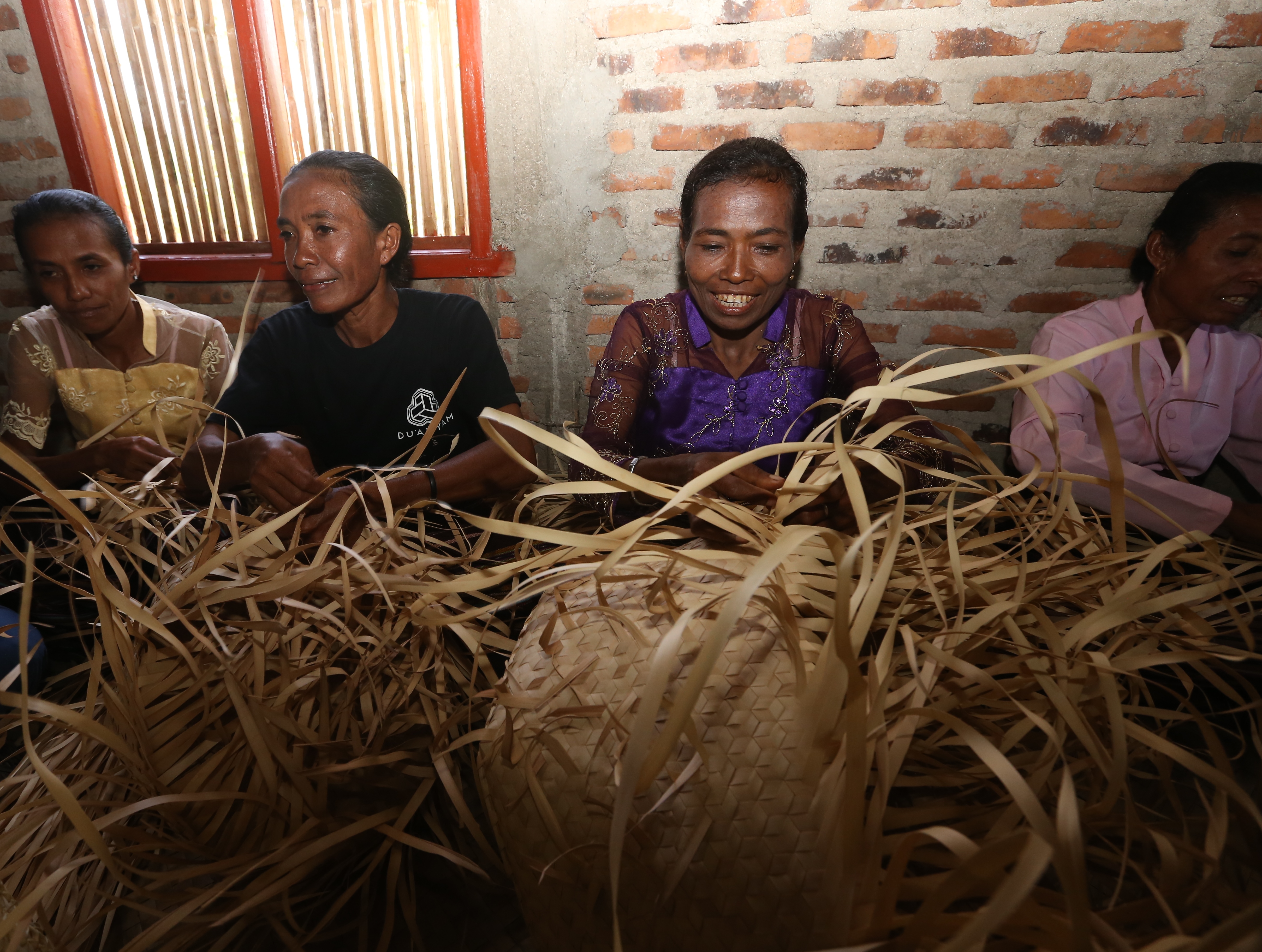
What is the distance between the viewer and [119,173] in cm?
199

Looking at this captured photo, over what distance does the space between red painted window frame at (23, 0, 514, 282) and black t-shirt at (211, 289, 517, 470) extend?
0.40 metres

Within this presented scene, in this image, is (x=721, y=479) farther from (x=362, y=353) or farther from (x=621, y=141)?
(x=621, y=141)

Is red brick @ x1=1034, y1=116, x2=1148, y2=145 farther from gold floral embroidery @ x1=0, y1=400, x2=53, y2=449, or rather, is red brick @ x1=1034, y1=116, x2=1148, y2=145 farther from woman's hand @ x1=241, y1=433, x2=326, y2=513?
gold floral embroidery @ x1=0, y1=400, x2=53, y2=449

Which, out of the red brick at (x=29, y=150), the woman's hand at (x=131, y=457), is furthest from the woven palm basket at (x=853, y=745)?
the red brick at (x=29, y=150)

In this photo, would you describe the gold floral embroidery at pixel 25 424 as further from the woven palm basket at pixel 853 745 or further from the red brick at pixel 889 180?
the red brick at pixel 889 180

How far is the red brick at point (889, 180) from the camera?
1497 mm

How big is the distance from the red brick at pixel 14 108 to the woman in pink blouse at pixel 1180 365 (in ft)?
10.1

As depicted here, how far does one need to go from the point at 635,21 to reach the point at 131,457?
160cm

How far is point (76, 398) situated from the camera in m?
1.49

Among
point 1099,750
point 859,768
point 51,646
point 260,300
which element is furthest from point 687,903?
point 260,300

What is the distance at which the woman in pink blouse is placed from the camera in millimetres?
1177

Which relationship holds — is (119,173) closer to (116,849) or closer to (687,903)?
(116,849)

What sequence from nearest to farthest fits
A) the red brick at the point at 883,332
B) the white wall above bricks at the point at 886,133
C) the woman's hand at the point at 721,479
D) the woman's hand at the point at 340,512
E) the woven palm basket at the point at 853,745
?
the woven palm basket at the point at 853,745
the woman's hand at the point at 721,479
the woman's hand at the point at 340,512
the white wall above bricks at the point at 886,133
the red brick at the point at 883,332

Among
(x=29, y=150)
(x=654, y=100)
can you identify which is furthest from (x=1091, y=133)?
(x=29, y=150)
